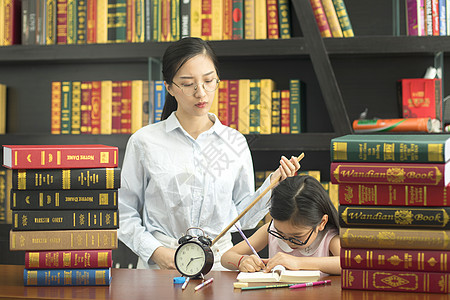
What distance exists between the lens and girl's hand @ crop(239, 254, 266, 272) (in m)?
1.62

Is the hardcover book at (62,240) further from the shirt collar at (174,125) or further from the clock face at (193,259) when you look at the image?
the shirt collar at (174,125)

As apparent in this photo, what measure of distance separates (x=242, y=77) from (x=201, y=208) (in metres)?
1.25

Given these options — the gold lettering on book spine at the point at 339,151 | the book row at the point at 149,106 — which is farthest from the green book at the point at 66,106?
the gold lettering on book spine at the point at 339,151

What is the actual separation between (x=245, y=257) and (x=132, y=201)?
514mm

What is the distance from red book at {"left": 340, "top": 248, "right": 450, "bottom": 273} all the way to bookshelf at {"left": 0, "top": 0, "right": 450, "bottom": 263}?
1.47m

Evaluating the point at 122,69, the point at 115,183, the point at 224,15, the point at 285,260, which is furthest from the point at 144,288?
the point at 122,69

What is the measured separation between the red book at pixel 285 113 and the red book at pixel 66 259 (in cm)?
153

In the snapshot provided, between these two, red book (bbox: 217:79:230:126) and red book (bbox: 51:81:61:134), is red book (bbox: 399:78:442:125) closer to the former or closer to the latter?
red book (bbox: 217:79:230:126)

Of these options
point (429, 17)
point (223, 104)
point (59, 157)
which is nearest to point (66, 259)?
point (59, 157)

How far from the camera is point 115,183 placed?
1510 millimetres

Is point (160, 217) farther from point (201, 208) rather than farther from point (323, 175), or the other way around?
point (323, 175)

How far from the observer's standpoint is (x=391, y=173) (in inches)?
52.3

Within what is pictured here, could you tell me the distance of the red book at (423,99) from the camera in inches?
109

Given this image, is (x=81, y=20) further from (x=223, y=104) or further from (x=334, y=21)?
(x=334, y=21)
